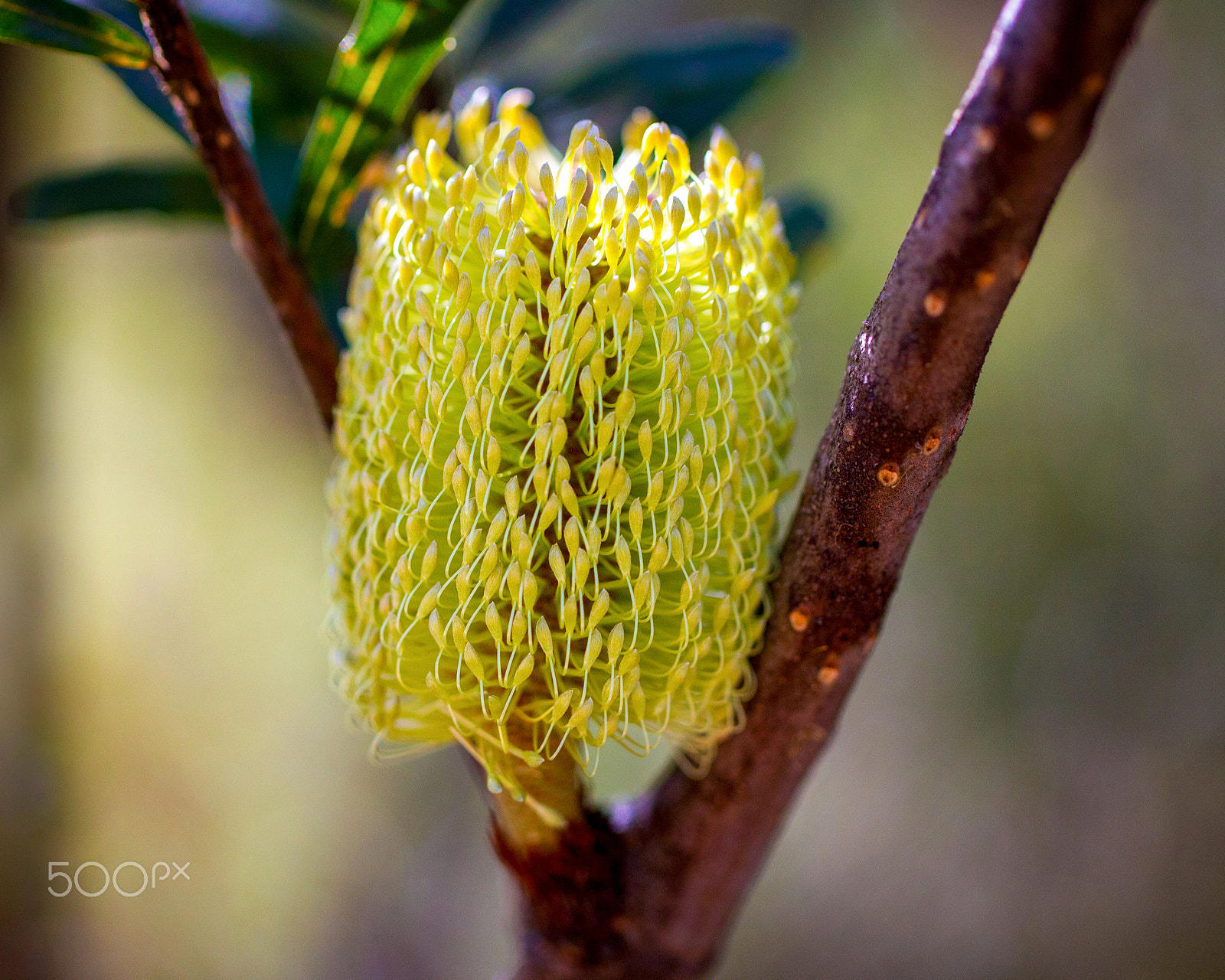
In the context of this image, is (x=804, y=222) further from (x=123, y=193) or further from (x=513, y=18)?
(x=123, y=193)

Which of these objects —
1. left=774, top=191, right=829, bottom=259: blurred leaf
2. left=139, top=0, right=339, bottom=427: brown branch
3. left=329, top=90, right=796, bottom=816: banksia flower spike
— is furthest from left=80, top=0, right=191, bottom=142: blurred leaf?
left=774, top=191, right=829, bottom=259: blurred leaf

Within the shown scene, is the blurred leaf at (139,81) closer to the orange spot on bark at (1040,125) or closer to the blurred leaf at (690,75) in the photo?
the blurred leaf at (690,75)

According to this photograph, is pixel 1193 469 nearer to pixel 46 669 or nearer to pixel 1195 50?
pixel 1195 50

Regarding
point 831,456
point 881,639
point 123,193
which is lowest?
point 881,639

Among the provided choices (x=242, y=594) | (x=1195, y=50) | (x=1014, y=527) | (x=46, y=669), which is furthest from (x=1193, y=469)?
(x=46, y=669)

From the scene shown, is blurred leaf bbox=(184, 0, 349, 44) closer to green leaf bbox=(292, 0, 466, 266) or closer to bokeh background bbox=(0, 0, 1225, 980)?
green leaf bbox=(292, 0, 466, 266)

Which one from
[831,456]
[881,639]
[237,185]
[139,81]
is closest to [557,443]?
[831,456]
